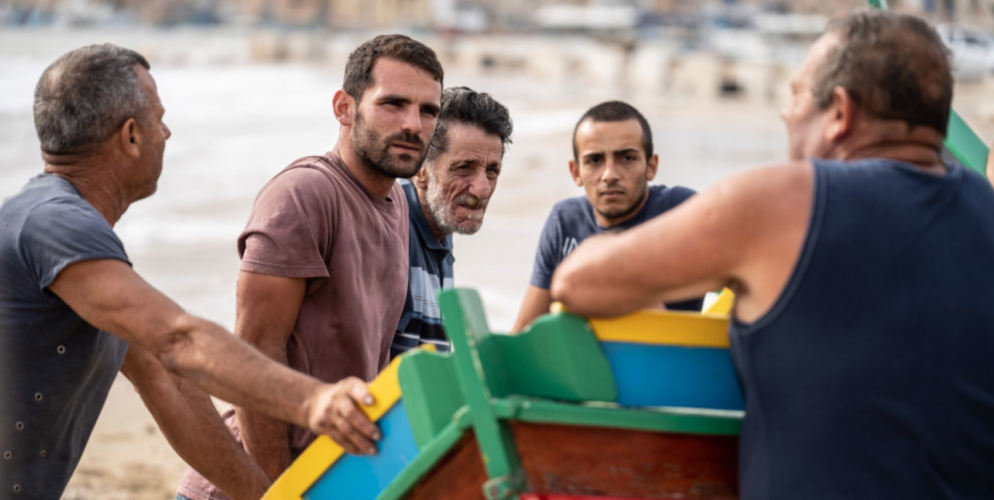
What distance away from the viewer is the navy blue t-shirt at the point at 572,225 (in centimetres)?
416

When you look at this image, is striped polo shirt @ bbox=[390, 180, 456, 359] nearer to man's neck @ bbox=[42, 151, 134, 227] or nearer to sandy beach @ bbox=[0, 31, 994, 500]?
man's neck @ bbox=[42, 151, 134, 227]

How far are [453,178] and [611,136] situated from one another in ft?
3.10

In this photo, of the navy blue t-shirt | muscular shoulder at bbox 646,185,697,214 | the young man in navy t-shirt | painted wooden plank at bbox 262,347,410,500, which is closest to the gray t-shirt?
painted wooden plank at bbox 262,347,410,500

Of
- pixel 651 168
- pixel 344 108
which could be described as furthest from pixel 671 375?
pixel 651 168

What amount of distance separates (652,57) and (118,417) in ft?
155

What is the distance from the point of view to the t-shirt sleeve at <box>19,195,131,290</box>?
7.79 ft

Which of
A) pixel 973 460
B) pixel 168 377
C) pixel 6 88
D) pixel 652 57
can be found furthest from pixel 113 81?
pixel 652 57

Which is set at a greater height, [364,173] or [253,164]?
[364,173]

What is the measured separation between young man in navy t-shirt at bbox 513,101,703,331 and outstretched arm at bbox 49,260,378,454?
1.73 metres

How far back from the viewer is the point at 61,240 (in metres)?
2.39

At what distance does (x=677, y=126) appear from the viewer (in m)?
33.8

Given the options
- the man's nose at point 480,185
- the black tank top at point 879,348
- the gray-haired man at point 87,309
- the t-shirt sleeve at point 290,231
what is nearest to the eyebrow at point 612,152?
Result: the man's nose at point 480,185

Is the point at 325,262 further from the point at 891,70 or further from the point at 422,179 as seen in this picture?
the point at 891,70

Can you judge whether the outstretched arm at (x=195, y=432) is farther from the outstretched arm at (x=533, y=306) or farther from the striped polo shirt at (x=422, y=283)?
the outstretched arm at (x=533, y=306)
